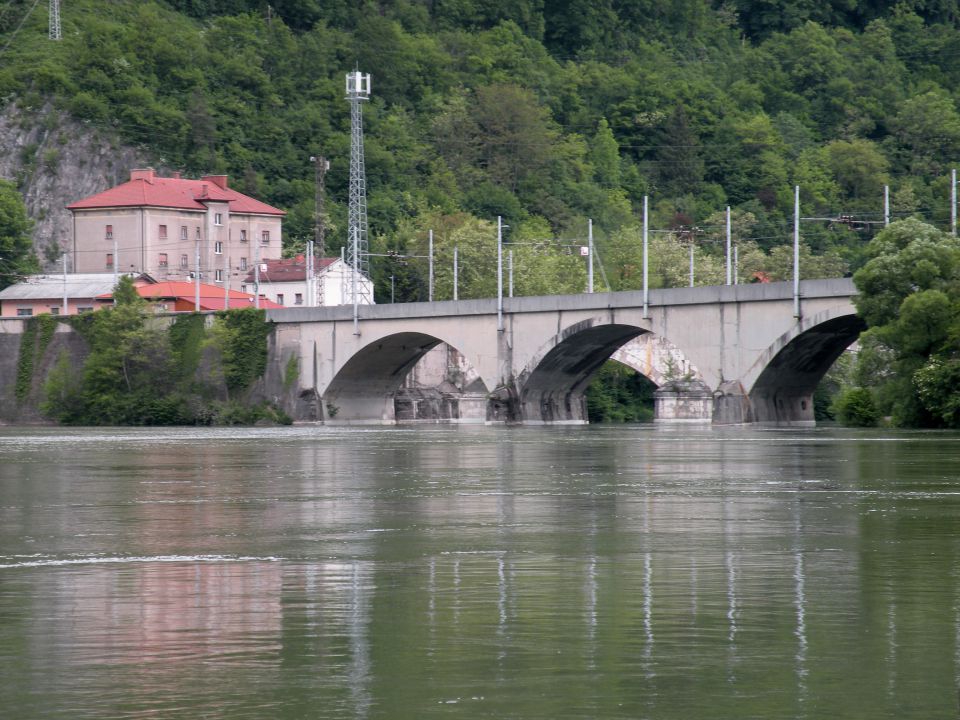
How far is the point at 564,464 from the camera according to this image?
38750 millimetres

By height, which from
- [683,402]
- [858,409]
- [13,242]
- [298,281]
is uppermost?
[13,242]

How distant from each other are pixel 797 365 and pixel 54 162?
80.4 m

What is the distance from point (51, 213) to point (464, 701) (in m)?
139

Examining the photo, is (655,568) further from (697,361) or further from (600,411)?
(600,411)

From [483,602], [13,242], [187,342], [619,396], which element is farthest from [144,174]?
[483,602]

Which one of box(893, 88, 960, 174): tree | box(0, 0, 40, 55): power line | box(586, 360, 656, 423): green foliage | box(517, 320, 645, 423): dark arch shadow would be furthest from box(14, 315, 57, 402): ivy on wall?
box(893, 88, 960, 174): tree

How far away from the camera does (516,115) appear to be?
6373 inches

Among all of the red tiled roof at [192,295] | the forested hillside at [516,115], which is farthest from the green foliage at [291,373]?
the forested hillside at [516,115]

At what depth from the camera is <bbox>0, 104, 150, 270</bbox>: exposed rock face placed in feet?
476

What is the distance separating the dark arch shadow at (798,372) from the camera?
7838cm

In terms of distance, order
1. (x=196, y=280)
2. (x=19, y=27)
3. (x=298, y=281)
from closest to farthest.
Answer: (x=196, y=280) → (x=298, y=281) → (x=19, y=27)

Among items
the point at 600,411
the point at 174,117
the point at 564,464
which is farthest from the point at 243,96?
the point at 564,464

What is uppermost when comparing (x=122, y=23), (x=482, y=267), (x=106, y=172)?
(x=122, y=23)

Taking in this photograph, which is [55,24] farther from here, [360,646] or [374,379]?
[360,646]
